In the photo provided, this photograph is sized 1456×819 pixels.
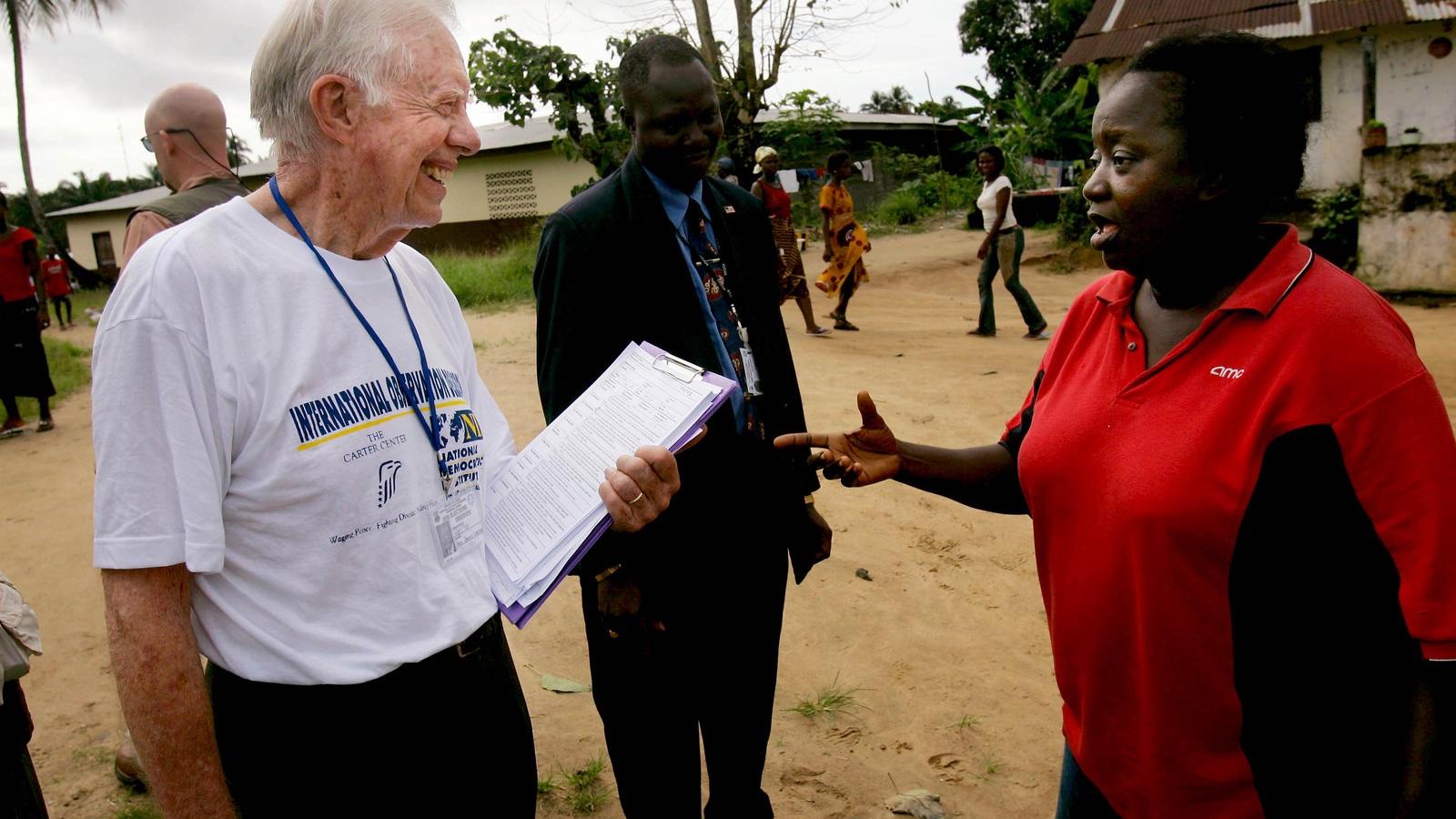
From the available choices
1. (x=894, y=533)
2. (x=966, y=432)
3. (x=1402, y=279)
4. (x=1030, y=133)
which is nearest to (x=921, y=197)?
(x=1030, y=133)

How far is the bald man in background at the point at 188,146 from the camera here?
3092 millimetres

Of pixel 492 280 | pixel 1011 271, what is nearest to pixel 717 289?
pixel 1011 271

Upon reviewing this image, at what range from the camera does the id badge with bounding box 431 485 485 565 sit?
1.60 metres

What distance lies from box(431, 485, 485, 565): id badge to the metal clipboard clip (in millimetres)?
413

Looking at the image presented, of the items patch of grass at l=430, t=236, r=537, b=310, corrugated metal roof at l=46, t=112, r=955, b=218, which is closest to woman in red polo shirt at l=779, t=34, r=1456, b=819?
patch of grass at l=430, t=236, r=537, b=310

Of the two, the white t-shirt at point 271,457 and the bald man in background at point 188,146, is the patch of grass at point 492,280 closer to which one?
the bald man in background at point 188,146

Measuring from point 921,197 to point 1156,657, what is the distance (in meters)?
22.2

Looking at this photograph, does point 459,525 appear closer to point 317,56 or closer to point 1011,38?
point 317,56

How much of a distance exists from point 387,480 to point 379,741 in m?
0.42

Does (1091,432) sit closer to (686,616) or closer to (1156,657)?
(1156,657)

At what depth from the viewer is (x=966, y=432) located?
6.30m

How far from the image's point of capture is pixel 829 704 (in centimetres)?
346

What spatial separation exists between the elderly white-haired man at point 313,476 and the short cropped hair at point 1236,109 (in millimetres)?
1014

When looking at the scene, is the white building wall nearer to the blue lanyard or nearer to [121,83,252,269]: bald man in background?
[121,83,252,269]: bald man in background
